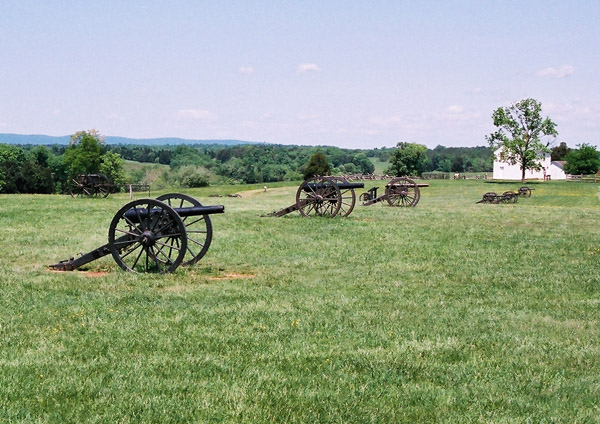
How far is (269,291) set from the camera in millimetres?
10891

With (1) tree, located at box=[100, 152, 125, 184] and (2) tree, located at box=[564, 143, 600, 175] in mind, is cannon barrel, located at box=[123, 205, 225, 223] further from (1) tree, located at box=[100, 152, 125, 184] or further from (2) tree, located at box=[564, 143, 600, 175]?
(2) tree, located at box=[564, 143, 600, 175]

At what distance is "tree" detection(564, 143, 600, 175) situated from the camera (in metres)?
107

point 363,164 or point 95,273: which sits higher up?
point 363,164

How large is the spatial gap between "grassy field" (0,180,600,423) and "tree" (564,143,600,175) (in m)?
99.4

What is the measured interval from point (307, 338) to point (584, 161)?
10946cm

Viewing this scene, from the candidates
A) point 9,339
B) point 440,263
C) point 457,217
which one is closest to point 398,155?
point 457,217

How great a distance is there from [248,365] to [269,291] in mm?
4022

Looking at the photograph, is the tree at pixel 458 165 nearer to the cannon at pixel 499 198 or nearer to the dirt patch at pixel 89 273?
the cannon at pixel 499 198

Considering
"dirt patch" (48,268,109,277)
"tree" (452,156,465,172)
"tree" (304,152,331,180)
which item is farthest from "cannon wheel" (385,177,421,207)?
"tree" (452,156,465,172)

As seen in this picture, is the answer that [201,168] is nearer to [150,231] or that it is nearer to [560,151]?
[560,151]

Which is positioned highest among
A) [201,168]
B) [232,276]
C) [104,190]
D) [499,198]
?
[201,168]

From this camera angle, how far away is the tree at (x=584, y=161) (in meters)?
107

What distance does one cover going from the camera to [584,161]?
107m

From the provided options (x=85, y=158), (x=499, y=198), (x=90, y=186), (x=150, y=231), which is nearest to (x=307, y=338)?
(x=150, y=231)
